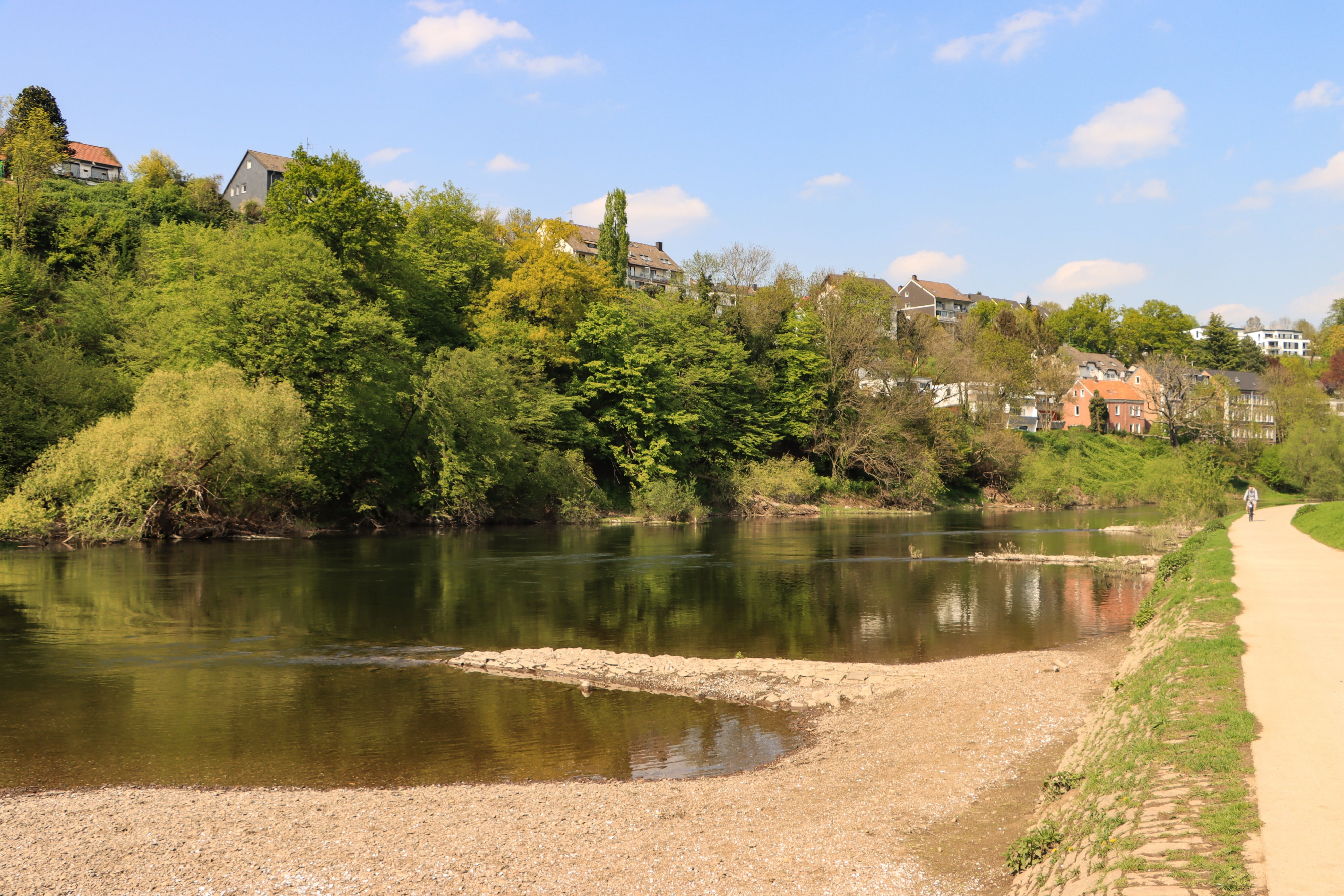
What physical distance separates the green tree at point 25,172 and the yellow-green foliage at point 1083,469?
88827 millimetres

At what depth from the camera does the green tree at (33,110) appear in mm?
86562

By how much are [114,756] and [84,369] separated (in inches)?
1651

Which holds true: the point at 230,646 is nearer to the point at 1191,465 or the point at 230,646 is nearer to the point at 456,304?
the point at 1191,465

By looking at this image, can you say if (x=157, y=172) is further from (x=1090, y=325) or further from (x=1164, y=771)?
(x=1090, y=325)

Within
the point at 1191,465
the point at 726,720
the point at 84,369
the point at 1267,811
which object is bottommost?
the point at 726,720

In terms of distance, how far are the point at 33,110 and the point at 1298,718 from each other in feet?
365

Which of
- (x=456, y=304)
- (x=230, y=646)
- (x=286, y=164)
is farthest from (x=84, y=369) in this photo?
(x=230, y=646)

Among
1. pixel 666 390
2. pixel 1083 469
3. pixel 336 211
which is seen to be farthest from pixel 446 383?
pixel 1083 469

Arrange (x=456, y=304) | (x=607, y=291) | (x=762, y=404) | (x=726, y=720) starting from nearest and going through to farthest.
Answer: (x=726, y=720), (x=456, y=304), (x=607, y=291), (x=762, y=404)

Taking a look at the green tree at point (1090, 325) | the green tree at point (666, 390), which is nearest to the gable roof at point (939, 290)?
the green tree at point (1090, 325)

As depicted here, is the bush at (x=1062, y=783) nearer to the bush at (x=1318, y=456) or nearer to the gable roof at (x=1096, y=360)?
the bush at (x=1318, y=456)

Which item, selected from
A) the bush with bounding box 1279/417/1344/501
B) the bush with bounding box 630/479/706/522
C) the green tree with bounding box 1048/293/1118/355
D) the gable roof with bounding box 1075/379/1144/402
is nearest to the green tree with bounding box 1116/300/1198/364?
the green tree with bounding box 1048/293/1118/355

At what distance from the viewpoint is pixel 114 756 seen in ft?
45.1

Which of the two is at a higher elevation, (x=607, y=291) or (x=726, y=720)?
(x=607, y=291)
